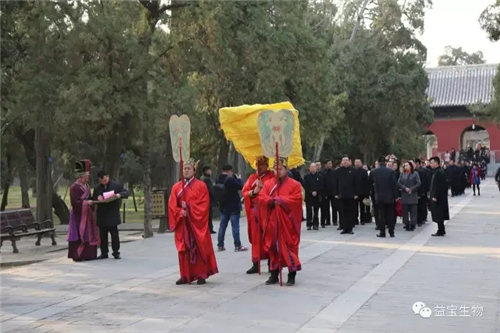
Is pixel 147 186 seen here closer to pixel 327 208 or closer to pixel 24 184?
pixel 327 208

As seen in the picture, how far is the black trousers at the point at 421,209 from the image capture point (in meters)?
20.9

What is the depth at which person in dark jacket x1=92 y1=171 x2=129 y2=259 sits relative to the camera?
14758 millimetres

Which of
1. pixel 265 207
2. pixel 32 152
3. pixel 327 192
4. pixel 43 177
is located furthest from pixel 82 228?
pixel 32 152

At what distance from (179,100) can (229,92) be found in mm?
4884

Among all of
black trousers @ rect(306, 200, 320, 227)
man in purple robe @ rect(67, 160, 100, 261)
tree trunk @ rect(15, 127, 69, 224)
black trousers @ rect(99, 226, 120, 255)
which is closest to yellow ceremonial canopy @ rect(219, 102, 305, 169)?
black trousers @ rect(99, 226, 120, 255)

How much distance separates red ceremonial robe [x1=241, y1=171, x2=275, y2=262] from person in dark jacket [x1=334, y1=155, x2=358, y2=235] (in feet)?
21.4

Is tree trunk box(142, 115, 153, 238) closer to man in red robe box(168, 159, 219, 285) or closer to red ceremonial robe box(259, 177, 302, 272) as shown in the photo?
man in red robe box(168, 159, 219, 285)

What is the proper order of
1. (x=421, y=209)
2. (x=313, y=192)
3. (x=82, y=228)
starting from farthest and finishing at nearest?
(x=421, y=209)
(x=313, y=192)
(x=82, y=228)

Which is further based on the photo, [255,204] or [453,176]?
[453,176]

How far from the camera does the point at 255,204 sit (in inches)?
482

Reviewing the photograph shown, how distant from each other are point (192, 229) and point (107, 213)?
3.78 m

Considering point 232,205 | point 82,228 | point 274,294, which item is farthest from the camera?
point 232,205

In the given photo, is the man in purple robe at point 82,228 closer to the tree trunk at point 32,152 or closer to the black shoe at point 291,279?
the black shoe at point 291,279

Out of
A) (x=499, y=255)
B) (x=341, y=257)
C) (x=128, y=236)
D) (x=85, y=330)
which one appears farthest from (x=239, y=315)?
(x=128, y=236)
